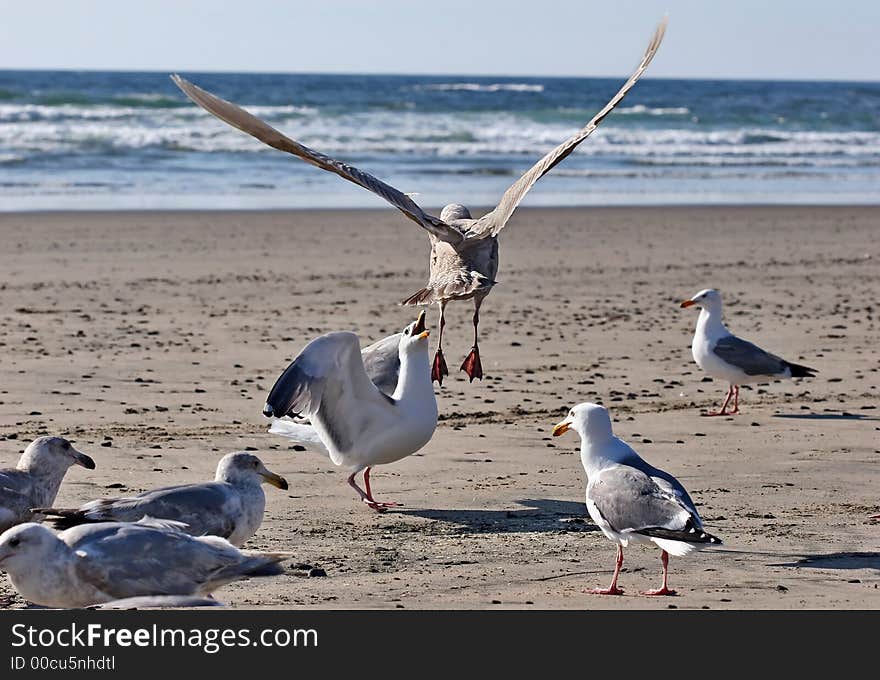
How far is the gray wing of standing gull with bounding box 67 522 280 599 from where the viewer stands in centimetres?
517

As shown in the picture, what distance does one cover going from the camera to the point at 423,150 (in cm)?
3603

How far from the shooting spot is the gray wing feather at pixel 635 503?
18.4 feet

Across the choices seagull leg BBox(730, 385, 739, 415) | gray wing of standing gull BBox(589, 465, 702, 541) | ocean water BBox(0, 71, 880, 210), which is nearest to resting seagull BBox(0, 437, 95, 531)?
gray wing of standing gull BBox(589, 465, 702, 541)

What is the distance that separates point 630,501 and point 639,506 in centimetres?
7

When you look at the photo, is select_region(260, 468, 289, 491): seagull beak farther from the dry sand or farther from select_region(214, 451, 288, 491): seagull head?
the dry sand

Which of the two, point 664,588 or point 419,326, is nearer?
point 664,588

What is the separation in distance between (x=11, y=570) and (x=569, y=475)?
357 centimetres

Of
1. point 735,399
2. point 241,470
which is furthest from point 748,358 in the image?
point 241,470

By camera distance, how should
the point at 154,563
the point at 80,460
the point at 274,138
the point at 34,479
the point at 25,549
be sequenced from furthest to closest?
the point at 274,138 → the point at 80,460 → the point at 34,479 → the point at 154,563 → the point at 25,549

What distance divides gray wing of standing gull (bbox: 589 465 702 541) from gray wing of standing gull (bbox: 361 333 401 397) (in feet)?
7.30

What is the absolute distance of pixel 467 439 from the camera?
28.3ft

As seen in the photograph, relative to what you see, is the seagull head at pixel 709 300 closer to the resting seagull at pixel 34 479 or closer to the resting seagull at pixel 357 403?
the resting seagull at pixel 357 403

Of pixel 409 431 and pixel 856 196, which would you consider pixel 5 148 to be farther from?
pixel 409 431

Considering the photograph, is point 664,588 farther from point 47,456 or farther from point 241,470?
point 47,456
